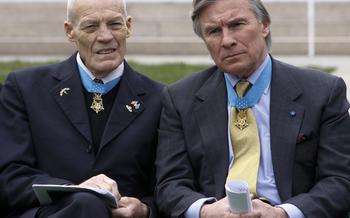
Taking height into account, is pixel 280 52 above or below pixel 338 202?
below

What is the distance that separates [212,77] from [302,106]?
504mm

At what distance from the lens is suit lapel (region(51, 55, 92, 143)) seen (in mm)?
5340

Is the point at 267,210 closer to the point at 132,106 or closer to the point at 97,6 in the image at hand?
the point at 132,106

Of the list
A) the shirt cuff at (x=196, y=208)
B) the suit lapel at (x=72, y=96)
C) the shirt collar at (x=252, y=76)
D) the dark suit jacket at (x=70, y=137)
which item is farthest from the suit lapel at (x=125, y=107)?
the shirt cuff at (x=196, y=208)

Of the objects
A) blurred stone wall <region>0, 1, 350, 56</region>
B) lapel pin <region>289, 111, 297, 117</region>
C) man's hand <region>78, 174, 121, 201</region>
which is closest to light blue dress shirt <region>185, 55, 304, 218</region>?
lapel pin <region>289, 111, 297, 117</region>

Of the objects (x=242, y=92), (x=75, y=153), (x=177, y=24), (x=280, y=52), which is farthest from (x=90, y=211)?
(x=177, y=24)

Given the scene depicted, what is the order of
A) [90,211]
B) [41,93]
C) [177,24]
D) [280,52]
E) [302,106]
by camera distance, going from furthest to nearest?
[177,24]
[280,52]
[41,93]
[302,106]
[90,211]

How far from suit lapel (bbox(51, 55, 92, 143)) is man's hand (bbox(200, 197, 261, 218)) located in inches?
31.6

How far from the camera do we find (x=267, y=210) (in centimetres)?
475

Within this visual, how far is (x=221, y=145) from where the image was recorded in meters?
5.08

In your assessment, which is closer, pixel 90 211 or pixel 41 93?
pixel 90 211

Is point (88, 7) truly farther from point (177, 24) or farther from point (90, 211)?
point (177, 24)

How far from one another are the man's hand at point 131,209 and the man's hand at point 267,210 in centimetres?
62

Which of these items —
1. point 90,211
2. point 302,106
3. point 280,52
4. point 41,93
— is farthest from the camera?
point 280,52
